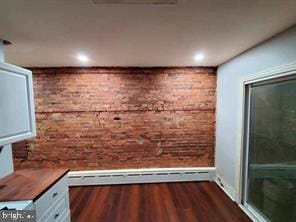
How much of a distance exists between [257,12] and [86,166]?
3.70 metres

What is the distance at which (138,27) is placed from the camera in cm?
188

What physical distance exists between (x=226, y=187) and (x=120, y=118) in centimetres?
227

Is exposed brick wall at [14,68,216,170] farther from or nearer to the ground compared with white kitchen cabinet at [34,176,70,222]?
farther from the ground

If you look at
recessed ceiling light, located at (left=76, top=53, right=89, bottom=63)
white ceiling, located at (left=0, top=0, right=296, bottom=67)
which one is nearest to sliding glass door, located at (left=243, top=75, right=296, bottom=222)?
white ceiling, located at (left=0, top=0, right=296, bottom=67)

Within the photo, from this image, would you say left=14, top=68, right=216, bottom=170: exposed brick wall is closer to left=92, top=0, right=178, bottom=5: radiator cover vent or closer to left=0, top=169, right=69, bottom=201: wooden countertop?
left=0, top=169, right=69, bottom=201: wooden countertop

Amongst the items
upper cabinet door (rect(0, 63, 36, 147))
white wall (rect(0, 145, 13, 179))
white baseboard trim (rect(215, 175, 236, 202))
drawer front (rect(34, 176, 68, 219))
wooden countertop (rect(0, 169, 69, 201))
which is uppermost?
upper cabinet door (rect(0, 63, 36, 147))

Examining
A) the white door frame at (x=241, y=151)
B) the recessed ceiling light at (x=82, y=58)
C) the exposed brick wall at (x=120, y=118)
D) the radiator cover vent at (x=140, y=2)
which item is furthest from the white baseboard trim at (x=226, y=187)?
the recessed ceiling light at (x=82, y=58)

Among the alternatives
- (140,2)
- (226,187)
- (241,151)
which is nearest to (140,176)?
(226,187)

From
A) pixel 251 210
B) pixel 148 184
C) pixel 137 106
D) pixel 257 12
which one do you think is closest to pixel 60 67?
pixel 137 106

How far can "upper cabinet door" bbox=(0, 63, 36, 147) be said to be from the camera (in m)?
1.73

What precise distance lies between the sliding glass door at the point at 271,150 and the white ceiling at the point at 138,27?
645 mm

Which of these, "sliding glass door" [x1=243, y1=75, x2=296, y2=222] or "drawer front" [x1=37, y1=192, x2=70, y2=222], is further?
"sliding glass door" [x1=243, y1=75, x2=296, y2=222]

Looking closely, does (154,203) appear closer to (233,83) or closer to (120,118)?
(120,118)

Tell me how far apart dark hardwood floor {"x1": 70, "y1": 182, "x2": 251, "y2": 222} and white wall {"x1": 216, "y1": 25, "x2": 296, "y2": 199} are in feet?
1.32
